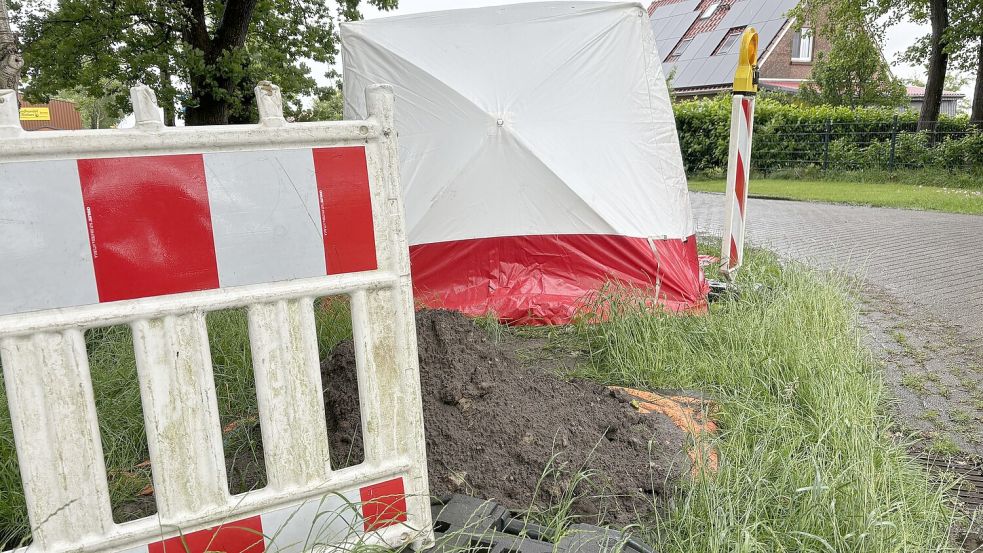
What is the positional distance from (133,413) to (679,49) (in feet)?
134

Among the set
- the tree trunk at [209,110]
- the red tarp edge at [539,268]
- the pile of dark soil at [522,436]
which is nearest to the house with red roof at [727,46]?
the tree trunk at [209,110]

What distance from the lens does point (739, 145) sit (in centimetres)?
598

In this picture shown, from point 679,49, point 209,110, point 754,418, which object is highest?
point 679,49

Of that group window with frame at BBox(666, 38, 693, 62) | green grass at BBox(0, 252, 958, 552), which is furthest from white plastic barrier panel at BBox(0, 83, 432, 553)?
window with frame at BBox(666, 38, 693, 62)

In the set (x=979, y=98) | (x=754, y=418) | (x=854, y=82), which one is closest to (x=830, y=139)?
(x=979, y=98)

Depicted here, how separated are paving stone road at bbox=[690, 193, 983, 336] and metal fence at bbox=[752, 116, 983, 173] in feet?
23.5

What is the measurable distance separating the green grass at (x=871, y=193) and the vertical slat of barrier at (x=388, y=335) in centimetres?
1341

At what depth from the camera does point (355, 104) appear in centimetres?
581

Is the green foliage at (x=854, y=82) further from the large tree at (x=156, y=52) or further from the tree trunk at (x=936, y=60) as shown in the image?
the large tree at (x=156, y=52)

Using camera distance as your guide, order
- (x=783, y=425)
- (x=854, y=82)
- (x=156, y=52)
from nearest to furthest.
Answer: (x=783, y=425)
(x=156, y=52)
(x=854, y=82)

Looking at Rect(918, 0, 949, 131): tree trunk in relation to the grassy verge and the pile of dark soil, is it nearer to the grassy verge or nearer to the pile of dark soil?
the grassy verge

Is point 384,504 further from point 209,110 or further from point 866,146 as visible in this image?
point 866,146

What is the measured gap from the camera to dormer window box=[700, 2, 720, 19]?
1594 inches

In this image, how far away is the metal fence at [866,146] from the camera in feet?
62.3
